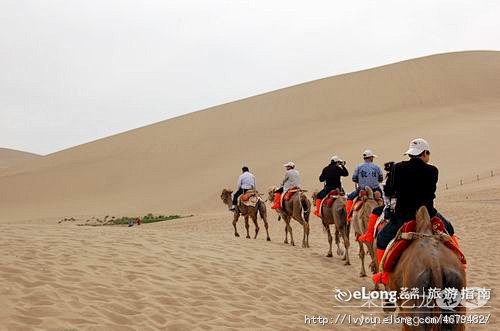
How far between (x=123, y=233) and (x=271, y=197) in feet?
18.8

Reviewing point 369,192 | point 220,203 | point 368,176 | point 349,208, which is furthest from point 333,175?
point 220,203

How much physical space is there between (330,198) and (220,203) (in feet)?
91.1

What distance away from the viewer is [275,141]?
5566cm

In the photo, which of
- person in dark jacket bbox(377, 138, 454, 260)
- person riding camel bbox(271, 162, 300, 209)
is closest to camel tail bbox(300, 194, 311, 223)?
person riding camel bbox(271, 162, 300, 209)

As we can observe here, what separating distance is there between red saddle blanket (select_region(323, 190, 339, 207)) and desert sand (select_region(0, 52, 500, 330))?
4.32 feet

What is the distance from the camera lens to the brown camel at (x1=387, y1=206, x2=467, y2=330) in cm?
489

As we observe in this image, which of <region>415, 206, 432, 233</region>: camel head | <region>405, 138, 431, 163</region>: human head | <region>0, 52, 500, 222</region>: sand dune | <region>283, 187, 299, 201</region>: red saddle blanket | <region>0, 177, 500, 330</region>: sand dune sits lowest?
<region>0, 177, 500, 330</region>: sand dune

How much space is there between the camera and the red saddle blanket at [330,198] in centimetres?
1250

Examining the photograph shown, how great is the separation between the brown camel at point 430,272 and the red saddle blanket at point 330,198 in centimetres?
700

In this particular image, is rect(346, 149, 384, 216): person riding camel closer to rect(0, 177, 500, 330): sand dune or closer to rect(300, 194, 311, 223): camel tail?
rect(0, 177, 500, 330): sand dune

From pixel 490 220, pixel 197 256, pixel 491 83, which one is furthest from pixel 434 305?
pixel 491 83

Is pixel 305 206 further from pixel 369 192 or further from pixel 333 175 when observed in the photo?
pixel 369 192

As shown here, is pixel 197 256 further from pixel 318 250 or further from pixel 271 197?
pixel 271 197

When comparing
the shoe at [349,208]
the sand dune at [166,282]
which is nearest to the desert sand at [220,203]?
the sand dune at [166,282]
